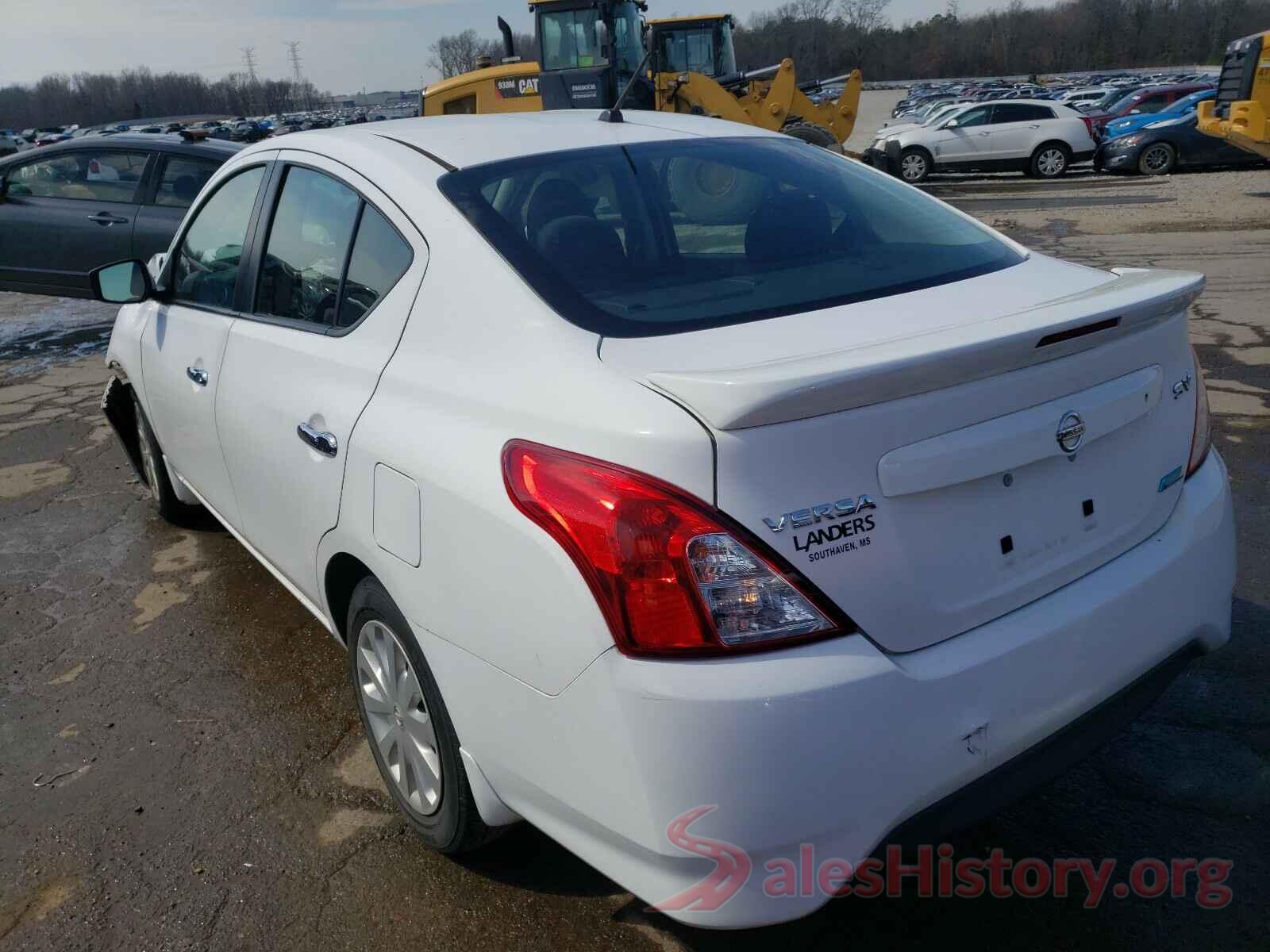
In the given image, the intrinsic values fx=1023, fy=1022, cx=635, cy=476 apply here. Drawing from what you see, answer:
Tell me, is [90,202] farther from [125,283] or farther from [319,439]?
[319,439]

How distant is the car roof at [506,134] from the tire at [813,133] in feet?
46.5

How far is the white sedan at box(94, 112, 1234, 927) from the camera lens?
5.30 feet

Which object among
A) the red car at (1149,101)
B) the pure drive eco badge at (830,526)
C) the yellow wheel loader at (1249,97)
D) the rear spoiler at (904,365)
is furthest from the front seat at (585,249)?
the red car at (1149,101)

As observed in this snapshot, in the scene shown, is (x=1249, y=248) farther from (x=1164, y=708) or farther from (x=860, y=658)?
(x=860, y=658)

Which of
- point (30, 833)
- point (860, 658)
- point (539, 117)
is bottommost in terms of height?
point (30, 833)

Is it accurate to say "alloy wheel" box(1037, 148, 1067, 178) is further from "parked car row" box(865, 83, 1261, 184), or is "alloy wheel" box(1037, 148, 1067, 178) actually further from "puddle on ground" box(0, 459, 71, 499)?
"puddle on ground" box(0, 459, 71, 499)

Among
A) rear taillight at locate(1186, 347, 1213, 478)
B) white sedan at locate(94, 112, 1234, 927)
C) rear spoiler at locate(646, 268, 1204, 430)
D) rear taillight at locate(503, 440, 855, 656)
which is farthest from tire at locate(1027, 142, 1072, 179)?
rear taillight at locate(503, 440, 855, 656)

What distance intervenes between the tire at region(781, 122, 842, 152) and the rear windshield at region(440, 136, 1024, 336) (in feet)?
47.6

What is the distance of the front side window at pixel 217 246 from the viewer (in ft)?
10.6

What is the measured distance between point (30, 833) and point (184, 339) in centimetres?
160

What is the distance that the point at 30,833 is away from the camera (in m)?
2.63

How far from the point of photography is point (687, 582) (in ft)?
5.30

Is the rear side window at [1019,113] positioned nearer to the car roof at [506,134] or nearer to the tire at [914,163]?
the tire at [914,163]

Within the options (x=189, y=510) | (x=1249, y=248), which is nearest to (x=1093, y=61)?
(x=1249, y=248)
